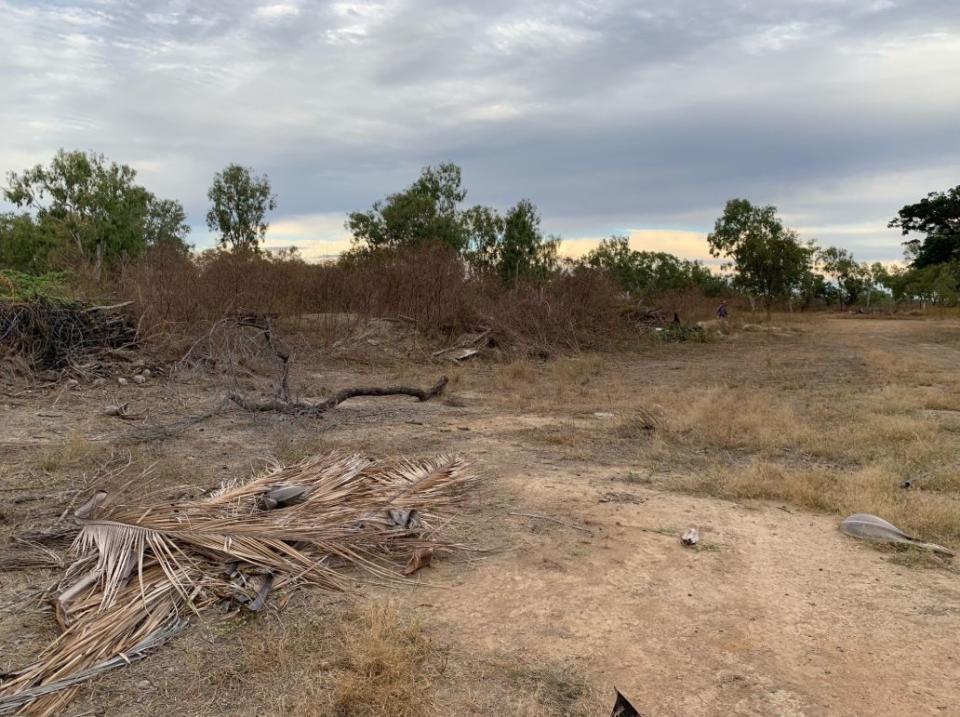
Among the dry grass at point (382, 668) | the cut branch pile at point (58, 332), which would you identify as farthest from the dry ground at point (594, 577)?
the cut branch pile at point (58, 332)

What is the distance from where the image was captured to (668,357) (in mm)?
17453

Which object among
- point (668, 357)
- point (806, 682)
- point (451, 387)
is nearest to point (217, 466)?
point (806, 682)

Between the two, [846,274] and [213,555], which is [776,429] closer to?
[213,555]

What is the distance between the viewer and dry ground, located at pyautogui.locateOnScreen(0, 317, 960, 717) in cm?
257

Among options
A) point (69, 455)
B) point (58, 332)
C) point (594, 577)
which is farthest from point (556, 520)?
point (58, 332)

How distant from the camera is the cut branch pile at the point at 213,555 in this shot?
270cm

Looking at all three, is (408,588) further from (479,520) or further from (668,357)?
(668,357)

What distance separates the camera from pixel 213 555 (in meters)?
3.37

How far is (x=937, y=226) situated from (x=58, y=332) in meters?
31.1

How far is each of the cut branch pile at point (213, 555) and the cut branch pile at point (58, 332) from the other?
24.5 ft

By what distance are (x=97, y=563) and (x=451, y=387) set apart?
319 inches

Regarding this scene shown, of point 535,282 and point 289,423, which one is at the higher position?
point 535,282

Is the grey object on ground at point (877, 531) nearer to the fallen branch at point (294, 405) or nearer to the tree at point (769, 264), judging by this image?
the fallen branch at point (294, 405)

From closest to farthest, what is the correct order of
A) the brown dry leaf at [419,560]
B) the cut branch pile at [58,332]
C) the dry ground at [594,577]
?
1. the dry ground at [594,577]
2. the brown dry leaf at [419,560]
3. the cut branch pile at [58,332]
